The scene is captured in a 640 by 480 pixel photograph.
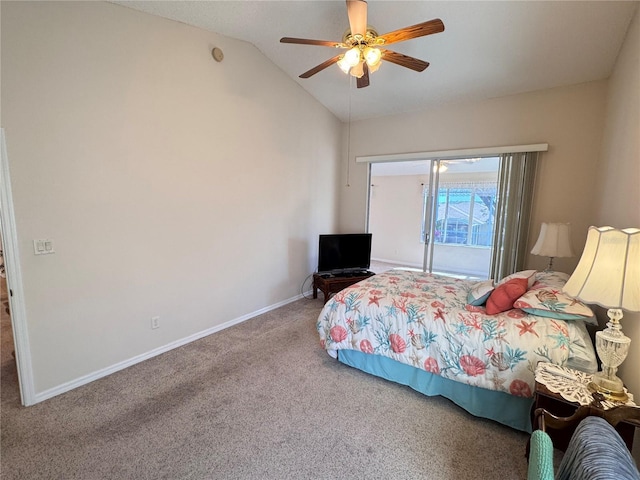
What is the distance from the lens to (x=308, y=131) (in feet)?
14.6

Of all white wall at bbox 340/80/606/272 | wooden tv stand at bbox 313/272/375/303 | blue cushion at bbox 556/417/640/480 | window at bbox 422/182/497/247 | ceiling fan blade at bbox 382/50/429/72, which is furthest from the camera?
wooden tv stand at bbox 313/272/375/303

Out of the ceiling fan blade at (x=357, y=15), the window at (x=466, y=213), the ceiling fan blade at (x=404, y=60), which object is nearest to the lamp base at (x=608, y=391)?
the ceiling fan blade at (x=404, y=60)

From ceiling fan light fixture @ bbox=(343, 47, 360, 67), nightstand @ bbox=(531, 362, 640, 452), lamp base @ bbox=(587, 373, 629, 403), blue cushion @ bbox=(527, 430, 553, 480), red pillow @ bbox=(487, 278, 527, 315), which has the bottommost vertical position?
nightstand @ bbox=(531, 362, 640, 452)

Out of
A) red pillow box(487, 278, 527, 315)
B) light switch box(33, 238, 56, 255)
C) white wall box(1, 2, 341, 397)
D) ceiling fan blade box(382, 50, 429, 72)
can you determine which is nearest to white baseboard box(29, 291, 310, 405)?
white wall box(1, 2, 341, 397)

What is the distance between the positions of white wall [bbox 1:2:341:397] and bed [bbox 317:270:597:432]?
1.56 m

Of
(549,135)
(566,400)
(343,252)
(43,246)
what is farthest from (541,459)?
(549,135)

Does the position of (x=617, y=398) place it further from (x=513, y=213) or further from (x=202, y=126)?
(x=202, y=126)

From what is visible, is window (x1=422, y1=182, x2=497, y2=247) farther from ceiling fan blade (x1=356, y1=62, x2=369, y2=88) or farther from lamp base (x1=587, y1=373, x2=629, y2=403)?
lamp base (x1=587, y1=373, x2=629, y2=403)

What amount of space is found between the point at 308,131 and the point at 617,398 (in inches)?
166

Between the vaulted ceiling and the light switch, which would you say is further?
the vaulted ceiling

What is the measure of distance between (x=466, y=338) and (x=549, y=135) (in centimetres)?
300

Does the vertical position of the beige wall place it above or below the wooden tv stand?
above

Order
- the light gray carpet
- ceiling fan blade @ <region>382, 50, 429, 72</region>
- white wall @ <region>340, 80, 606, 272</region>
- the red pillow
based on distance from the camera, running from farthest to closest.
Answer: white wall @ <region>340, 80, 606, 272</region> → ceiling fan blade @ <region>382, 50, 429, 72</region> → the red pillow → the light gray carpet

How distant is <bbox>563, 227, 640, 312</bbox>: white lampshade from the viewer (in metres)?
1.31
